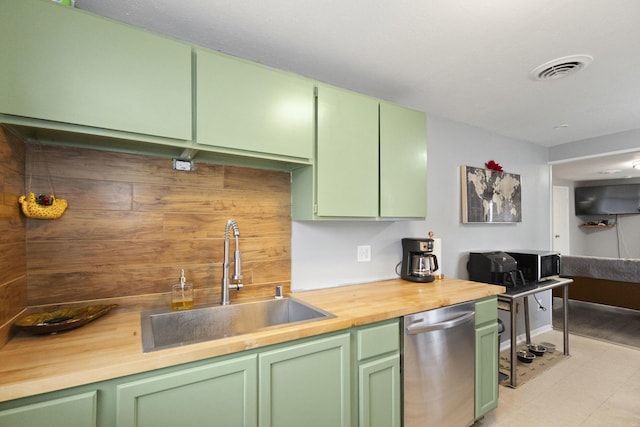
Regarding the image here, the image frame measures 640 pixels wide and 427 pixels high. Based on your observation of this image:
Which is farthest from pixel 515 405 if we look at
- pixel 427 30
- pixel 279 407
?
pixel 427 30

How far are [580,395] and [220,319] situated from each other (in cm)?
286

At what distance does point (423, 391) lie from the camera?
5.65 ft

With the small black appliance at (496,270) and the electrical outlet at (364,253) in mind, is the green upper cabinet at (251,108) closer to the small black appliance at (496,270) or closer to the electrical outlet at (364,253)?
the electrical outlet at (364,253)

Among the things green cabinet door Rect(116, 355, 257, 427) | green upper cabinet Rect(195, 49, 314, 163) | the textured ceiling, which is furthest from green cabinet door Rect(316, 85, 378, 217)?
green cabinet door Rect(116, 355, 257, 427)

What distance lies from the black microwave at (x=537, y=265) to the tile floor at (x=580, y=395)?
0.85 m

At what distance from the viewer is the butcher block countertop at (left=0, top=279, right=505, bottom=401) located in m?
0.93

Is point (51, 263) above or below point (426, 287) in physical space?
above

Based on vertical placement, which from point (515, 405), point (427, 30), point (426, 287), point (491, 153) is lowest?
point (515, 405)

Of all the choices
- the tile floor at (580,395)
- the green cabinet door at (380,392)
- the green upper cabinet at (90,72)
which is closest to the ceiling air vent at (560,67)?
the green cabinet door at (380,392)

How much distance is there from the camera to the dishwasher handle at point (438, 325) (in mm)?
1694

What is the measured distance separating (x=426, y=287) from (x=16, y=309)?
223cm

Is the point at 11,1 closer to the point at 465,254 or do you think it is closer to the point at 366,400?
the point at 366,400

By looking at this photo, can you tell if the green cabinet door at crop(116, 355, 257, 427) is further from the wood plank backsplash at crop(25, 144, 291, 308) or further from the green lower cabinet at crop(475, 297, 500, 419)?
the green lower cabinet at crop(475, 297, 500, 419)

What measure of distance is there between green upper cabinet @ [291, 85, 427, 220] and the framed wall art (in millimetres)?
1074
